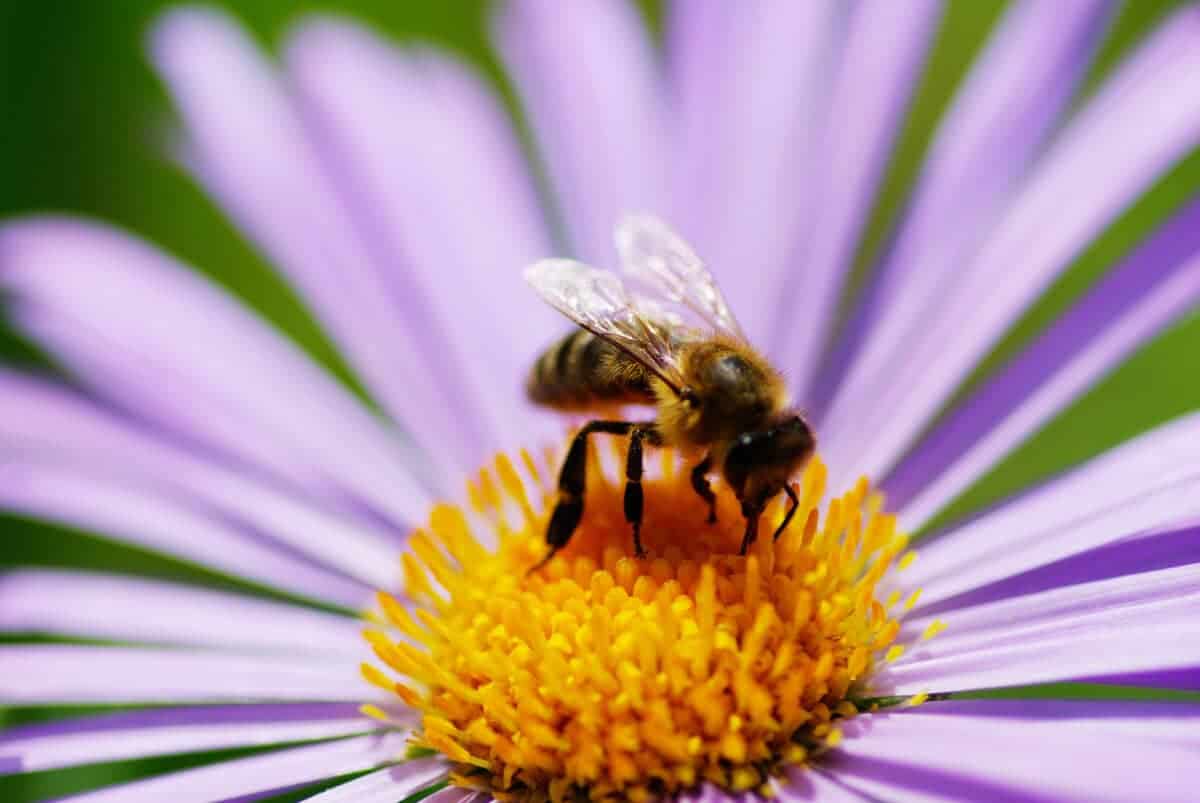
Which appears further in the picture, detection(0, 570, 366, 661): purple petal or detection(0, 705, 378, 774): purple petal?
detection(0, 570, 366, 661): purple petal

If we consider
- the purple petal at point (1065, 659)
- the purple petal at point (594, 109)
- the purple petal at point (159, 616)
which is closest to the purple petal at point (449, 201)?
the purple petal at point (594, 109)

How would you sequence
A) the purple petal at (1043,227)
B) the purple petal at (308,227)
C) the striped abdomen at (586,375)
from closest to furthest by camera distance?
1. the striped abdomen at (586,375)
2. the purple petal at (1043,227)
3. the purple petal at (308,227)

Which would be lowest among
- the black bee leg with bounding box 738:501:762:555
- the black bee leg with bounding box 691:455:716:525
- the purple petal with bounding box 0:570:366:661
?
the black bee leg with bounding box 738:501:762:555

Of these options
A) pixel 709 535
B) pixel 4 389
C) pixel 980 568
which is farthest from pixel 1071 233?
pixel 4 389

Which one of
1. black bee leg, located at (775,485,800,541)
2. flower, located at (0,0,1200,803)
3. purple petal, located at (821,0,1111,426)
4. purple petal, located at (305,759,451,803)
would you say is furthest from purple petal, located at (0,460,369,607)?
purple petal, located at (821,0,1111,426)

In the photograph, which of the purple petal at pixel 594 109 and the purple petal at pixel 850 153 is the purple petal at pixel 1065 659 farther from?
the purple petal at pixel 594 109

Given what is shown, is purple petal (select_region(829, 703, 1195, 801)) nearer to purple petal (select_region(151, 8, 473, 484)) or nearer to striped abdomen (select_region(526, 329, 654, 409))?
striped abdomen (select_region(526, 329, 654, 409))
